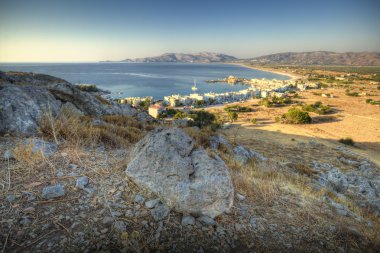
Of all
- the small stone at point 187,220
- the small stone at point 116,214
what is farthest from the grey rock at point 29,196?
the small stone at point 187,220

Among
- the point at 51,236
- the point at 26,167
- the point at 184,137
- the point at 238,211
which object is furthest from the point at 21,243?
the point at 238,211

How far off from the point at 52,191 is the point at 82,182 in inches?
13.9

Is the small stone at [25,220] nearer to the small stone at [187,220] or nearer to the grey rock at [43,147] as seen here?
the grey rock at [43,147]

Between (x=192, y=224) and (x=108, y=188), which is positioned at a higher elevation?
(x=108, y=188)

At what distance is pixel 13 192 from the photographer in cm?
240

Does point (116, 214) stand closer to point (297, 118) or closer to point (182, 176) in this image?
point (182, 176)

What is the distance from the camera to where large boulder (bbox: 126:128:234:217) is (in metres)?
2.47

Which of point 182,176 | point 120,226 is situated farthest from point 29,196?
point 182,176

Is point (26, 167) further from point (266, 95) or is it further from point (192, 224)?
point (266, 95)

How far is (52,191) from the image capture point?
241 centimetres

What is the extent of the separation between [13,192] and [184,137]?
2.22 m

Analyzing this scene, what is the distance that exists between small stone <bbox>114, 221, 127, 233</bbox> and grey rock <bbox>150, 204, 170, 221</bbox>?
328mm

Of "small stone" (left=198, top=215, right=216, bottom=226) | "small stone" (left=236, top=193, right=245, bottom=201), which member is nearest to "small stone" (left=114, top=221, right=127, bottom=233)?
"small stone" (left=198, top=215, right=216, bottom=226)

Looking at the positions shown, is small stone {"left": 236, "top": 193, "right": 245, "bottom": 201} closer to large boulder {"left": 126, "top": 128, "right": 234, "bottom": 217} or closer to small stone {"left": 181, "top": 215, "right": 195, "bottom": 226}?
large boulder {"left": 126, "top": 128, "right": 234, "bottom": 217}
